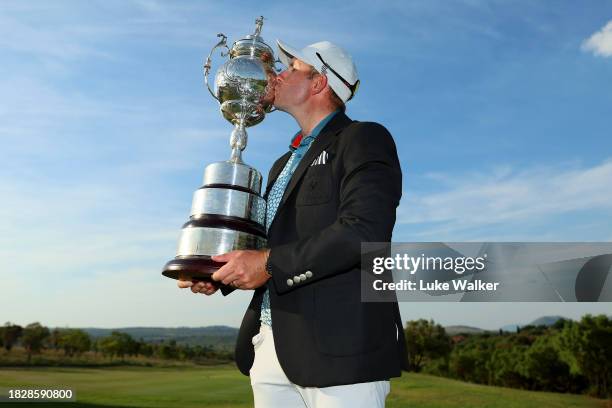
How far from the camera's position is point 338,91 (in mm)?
4031

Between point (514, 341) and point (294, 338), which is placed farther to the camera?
point (514, 341)

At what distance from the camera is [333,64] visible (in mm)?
4047

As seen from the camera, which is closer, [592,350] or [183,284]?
[183,284]

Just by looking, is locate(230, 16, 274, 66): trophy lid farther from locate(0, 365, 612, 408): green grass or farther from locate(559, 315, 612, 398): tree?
locate(559, 315, 612, 398): tree

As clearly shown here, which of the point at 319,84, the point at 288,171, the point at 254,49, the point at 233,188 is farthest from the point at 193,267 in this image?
the point at 254,49

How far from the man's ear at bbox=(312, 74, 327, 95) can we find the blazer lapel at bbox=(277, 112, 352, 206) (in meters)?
0.31

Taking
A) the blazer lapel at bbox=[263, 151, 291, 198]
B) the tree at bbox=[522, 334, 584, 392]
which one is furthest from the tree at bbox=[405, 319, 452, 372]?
the blazer lapel at bbox=[263, 151, 291, 198]

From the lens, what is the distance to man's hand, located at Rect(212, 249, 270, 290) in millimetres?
3221

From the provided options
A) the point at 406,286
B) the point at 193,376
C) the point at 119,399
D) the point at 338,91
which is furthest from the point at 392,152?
the point at 193,376

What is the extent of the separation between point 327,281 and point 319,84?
1.50m

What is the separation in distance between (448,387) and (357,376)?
4362cm

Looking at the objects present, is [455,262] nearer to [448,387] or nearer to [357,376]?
[357,376]

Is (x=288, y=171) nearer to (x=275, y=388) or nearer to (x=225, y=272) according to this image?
(x=225, y=272)

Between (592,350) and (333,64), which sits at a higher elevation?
(333,64)
